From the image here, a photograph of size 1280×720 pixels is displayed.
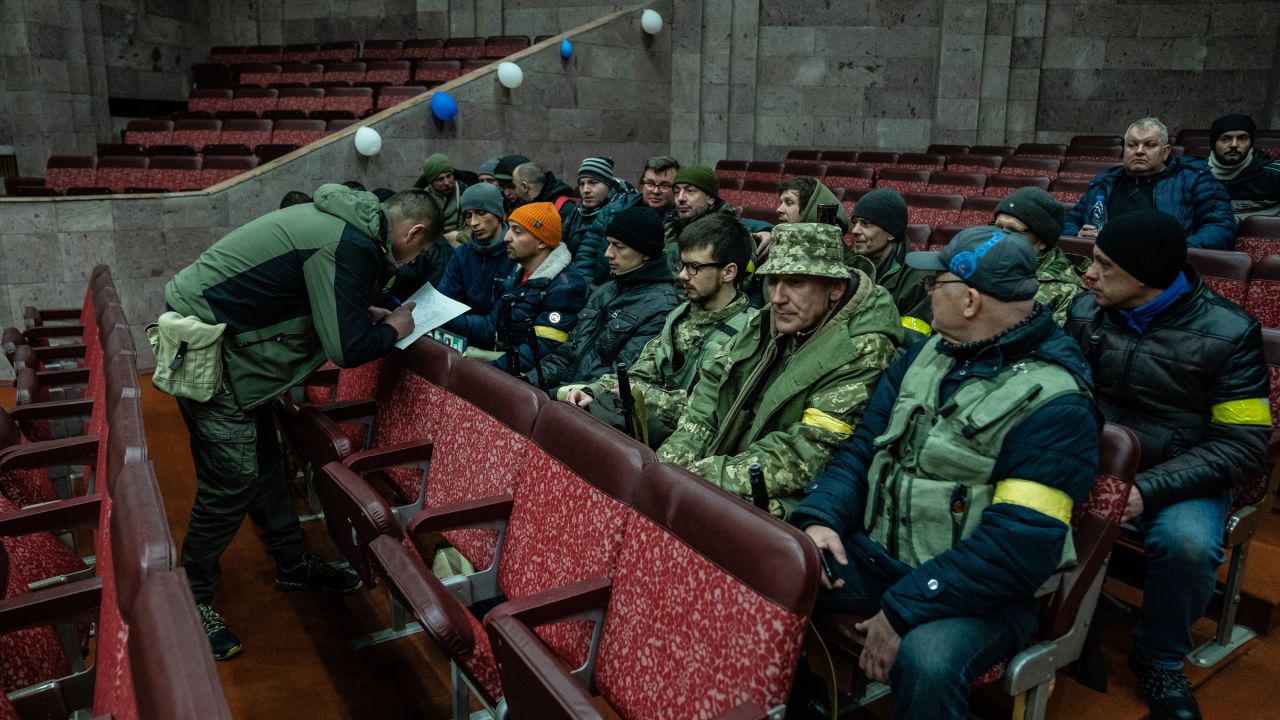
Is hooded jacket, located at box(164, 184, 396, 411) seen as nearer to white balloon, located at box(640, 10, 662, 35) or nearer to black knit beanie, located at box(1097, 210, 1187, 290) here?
black knit beanie, located at box(1097, 210, 1187, 290)

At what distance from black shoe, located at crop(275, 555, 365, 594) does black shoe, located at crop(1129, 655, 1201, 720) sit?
237 cm

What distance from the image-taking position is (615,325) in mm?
2939

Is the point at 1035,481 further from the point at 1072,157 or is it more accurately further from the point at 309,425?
the point at 1072,157

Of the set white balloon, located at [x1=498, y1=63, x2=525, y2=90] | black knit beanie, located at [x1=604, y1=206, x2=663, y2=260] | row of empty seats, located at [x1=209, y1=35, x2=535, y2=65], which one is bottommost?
black knit beanie, located at [x1=604, y1=206, x2=663, y2=260]

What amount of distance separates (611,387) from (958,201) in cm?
404

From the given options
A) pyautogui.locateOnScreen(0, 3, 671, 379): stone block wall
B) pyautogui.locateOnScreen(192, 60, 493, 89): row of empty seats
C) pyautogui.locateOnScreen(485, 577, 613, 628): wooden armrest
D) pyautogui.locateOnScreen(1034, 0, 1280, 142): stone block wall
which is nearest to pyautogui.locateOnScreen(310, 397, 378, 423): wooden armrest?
pyautogui.locateOnScreen(485, 577, 613, 628): wooden armrest

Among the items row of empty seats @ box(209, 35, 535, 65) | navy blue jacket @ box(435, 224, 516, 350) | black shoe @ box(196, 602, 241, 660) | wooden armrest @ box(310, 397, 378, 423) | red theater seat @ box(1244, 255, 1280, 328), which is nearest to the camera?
black shoe @ box(196, 602, 241, 660)

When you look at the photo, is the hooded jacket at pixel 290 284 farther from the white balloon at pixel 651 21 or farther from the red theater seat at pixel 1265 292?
the white balloon at pixel 651 21

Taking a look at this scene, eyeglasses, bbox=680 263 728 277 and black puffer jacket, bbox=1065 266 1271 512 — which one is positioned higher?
eyeglasses, bbox=680 263 728 277

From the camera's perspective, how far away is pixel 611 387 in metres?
2.74

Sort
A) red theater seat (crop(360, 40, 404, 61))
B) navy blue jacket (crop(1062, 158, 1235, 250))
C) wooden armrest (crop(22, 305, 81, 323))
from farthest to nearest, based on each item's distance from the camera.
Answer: red theater seat (crop(360, 40, 404, 61))
wooden armrest (crop(22, 305, 81, 323))
navy blue jacket (crop(1062, 158, 1235, 250))

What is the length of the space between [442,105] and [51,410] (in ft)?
18.8

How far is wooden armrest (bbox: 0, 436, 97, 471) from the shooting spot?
231 centimetres

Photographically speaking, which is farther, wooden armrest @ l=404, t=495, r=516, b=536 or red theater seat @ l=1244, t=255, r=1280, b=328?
red theater seat @ l=1244, t=255, r=1280, b=328
